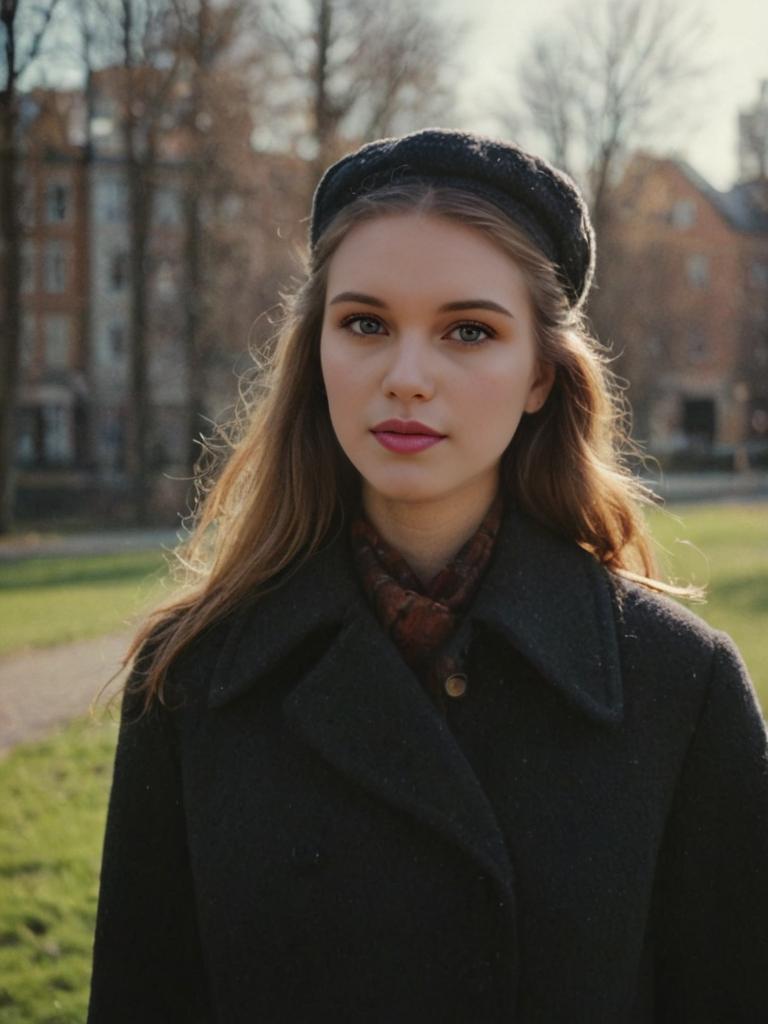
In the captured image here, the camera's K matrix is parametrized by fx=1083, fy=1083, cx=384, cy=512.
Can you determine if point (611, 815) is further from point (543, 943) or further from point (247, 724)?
point (247, 724)

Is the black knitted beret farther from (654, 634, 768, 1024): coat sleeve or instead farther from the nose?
(654, 634, 768, 1024): coat sleeve

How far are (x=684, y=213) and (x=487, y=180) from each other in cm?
5177

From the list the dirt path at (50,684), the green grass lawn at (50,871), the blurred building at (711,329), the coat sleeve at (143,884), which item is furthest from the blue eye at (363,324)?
the blurred building at (711,329)

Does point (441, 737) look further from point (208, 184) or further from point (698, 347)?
point (698, 347)

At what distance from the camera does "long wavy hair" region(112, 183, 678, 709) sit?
85.3 inches

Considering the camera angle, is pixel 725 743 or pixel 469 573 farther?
pixel 469 573

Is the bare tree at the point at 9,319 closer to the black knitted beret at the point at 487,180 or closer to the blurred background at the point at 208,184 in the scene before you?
the blurred background at the point at 208,184

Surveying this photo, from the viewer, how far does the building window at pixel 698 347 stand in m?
50.1

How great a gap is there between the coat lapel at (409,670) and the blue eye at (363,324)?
47 centimetres

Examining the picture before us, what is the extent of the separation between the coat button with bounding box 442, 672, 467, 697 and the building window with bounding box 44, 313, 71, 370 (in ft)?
152

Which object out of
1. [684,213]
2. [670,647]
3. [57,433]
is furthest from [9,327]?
[684,213]

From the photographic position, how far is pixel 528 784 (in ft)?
6.23

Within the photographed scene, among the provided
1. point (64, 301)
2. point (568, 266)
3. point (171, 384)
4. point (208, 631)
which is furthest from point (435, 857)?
point (64, 301)

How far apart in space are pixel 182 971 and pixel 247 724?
56 cm
